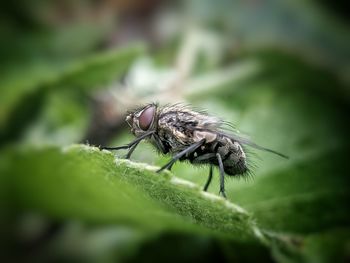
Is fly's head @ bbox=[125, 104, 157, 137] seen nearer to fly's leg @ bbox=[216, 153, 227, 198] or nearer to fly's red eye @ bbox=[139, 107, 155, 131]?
fly's red eye @ bbox=[139, 107, 155, 131]

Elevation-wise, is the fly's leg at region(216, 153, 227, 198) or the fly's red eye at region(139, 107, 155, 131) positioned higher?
the fly's red eye at region(139, 107, 155, 131)

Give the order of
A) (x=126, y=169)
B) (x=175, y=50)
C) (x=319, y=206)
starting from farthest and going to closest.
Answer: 1. (x=175, y=50)
2. (x=319, y=206)
3. (x=126, y=169)

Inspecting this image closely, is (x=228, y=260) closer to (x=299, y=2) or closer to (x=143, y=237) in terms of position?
(x=143, y=237)

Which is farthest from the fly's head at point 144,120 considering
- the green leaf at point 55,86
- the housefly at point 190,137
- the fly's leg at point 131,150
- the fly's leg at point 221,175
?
the green leaf at point 55,86

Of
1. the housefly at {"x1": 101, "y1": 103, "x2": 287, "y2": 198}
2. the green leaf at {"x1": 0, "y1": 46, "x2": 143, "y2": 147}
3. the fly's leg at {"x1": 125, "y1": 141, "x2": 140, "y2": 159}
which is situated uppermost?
the green leaf at {"x1": 0, "y1": 46, "x2": 143, "y2": 147}

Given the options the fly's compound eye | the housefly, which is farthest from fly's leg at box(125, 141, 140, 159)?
the fly's compound eye

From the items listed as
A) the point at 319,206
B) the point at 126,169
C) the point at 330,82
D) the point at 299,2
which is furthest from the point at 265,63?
the point at 126,169
